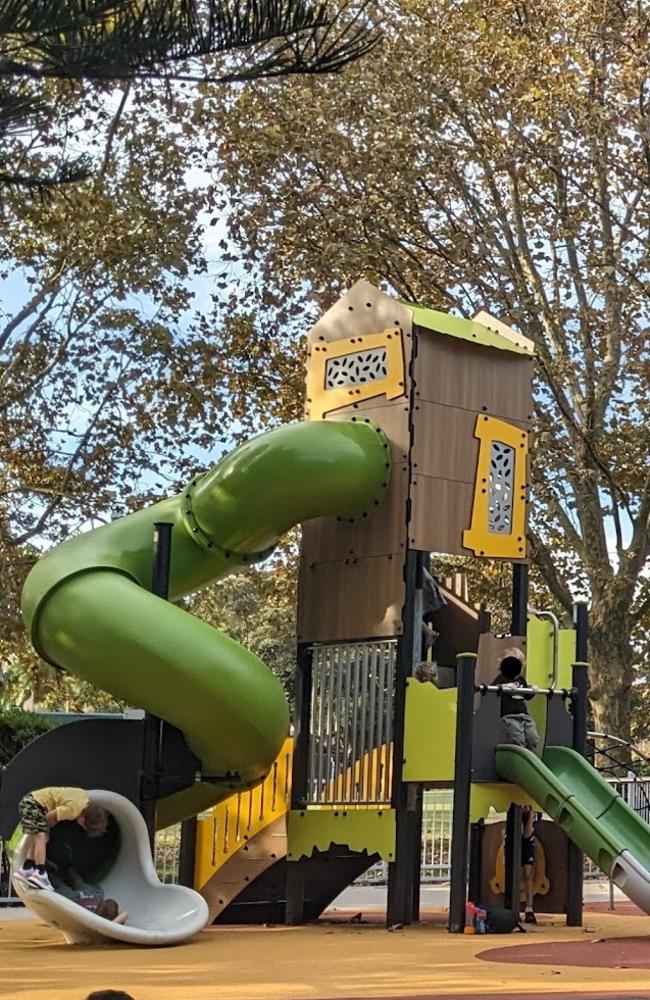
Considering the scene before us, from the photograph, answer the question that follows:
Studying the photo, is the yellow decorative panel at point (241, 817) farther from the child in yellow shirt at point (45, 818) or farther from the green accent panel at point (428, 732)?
the child in yellow shirt at point (45, 818)

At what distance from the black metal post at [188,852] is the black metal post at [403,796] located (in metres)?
1.63

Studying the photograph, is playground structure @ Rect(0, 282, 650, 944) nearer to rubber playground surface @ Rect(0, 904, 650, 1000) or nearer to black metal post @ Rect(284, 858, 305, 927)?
black metal post @ Rect(284, 858, 305, 927)

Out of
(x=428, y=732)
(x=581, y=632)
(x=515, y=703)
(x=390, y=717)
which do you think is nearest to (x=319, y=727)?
(x=390, y=717)

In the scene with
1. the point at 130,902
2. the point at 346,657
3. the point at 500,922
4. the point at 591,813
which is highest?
the point at 346,657

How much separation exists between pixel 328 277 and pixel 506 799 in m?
9.13

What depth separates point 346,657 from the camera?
1102 cm

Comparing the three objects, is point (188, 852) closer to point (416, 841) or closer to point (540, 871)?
point (416, 841)

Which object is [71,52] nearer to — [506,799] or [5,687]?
[506,799]

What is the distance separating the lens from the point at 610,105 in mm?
17797

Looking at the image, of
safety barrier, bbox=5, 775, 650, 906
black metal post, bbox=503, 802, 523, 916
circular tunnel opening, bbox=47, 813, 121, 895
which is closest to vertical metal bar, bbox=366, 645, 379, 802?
black metal post, bbox=503, 802, 523, 916

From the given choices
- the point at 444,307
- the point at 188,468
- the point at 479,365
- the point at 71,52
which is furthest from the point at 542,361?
the point at 71,52

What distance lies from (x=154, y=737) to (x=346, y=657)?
5.56 feet

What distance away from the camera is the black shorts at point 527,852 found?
36.5ft

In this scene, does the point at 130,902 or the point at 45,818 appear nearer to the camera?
the point at 45,818
